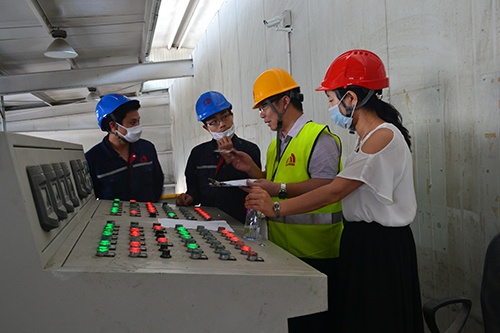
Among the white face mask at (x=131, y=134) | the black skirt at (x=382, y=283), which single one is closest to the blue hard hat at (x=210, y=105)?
the white face mask at (x=131, y=134)

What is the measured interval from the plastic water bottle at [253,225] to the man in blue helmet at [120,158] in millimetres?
1175

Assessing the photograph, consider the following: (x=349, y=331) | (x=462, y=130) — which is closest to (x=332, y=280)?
(x=349, y=331)

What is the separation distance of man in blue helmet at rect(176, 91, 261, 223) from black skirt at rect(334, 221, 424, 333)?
0.99m

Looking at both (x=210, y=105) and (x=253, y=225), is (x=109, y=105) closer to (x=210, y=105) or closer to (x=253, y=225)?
(x=210, y=105)

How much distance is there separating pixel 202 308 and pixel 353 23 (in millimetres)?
1880

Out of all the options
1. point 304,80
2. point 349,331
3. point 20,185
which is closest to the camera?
point 20,185

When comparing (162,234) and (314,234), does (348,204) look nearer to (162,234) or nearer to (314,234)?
(314,234)

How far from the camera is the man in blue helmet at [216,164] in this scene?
2.52 m

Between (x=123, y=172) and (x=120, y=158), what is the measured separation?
0.08m

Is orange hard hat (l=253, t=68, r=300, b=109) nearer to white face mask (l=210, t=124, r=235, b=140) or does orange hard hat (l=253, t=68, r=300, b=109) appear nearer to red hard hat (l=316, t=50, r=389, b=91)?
red hard hat (l=316, t=50, r=389, b=91)

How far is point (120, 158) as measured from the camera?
2.71 meters

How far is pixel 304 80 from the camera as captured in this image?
10.4ft

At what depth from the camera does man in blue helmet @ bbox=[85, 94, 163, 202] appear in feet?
8.63

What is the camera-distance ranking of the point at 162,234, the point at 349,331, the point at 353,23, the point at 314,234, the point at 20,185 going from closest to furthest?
the point at 20,185 → the point at 162,234 → the point at 349,331 → the point at 314,234 → the point at 353,23
